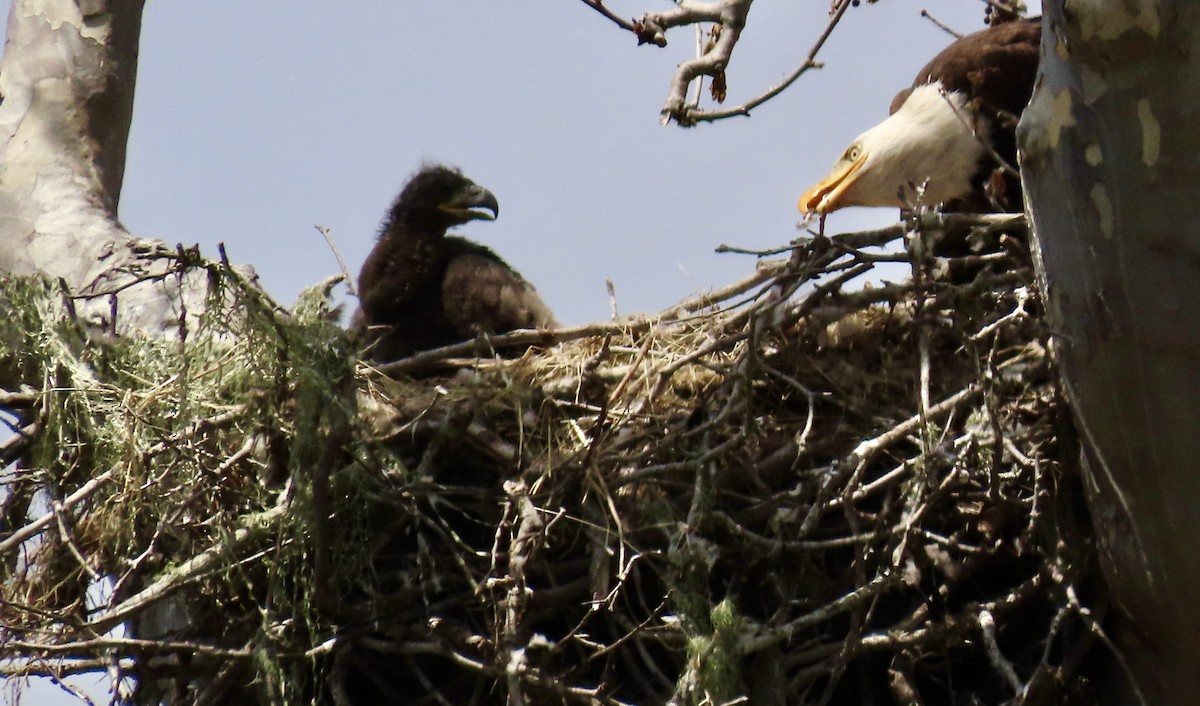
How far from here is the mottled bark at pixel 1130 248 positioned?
260cm

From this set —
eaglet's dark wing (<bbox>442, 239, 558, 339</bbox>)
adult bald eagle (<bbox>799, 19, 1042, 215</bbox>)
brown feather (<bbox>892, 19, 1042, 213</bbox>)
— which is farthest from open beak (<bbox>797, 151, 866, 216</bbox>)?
eaglet's dark wing (<bbox>442, 239, 558, 339</bbox>)

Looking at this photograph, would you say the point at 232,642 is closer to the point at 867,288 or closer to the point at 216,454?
the point at 216,454

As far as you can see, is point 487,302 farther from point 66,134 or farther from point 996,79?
point 996,79

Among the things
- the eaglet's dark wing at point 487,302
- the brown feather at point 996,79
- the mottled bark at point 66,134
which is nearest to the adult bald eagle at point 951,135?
the brown feather at point 996,79

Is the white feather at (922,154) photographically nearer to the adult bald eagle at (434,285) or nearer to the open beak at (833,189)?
the open beak at (833,189)

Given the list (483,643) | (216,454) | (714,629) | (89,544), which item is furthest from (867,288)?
(89,544)

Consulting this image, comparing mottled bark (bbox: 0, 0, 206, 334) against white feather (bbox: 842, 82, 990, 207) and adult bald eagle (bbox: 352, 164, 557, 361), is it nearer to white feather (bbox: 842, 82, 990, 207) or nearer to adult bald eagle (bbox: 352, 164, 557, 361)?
adult bald eagle (bbox: 352, 164, 557, 361)

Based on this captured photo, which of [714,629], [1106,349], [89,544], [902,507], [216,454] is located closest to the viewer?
[1106,349]

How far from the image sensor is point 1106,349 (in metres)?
2.78

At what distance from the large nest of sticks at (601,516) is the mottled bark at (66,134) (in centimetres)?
114

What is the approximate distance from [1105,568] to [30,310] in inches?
134

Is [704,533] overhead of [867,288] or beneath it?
beneath

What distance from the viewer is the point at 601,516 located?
12.4 ft

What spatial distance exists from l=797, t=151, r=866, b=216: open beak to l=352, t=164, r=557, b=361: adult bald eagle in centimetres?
110
